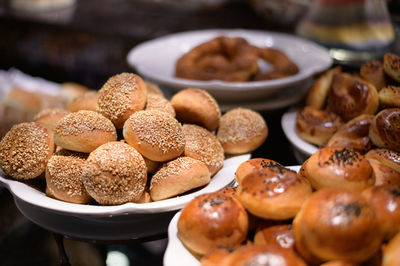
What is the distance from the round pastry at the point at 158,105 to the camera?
1076 mm

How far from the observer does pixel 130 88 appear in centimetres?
104

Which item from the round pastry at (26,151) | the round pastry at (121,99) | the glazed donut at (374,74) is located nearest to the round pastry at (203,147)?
the round pastry at (121,99)

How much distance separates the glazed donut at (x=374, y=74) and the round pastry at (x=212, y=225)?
0.69 metres

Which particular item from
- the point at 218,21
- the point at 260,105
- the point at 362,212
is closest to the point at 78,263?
the point at 362,212

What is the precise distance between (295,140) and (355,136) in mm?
201

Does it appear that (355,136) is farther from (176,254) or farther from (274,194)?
(176,254)

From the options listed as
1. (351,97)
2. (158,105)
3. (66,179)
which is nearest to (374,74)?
(351,97)

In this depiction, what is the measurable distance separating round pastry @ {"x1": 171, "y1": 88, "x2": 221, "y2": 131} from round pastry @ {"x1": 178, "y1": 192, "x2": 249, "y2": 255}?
434 mm

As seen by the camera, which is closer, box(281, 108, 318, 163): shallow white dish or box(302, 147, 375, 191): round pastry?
box(302, 147, 375, 191): round pastry

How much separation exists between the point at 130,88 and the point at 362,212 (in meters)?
0.67

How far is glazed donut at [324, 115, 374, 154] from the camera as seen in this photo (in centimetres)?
103

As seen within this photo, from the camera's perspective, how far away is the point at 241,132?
114cm

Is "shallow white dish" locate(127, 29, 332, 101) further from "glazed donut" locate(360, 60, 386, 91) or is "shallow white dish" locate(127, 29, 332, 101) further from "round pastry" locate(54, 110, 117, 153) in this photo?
"round pastry" locate(54, 110, 117, 153)

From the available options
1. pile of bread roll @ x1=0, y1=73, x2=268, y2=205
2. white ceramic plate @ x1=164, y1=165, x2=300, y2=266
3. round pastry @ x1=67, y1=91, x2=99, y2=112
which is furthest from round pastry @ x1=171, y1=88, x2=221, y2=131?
white ceramic plate @ x1=164, y1=165, x2=300, y2=266
